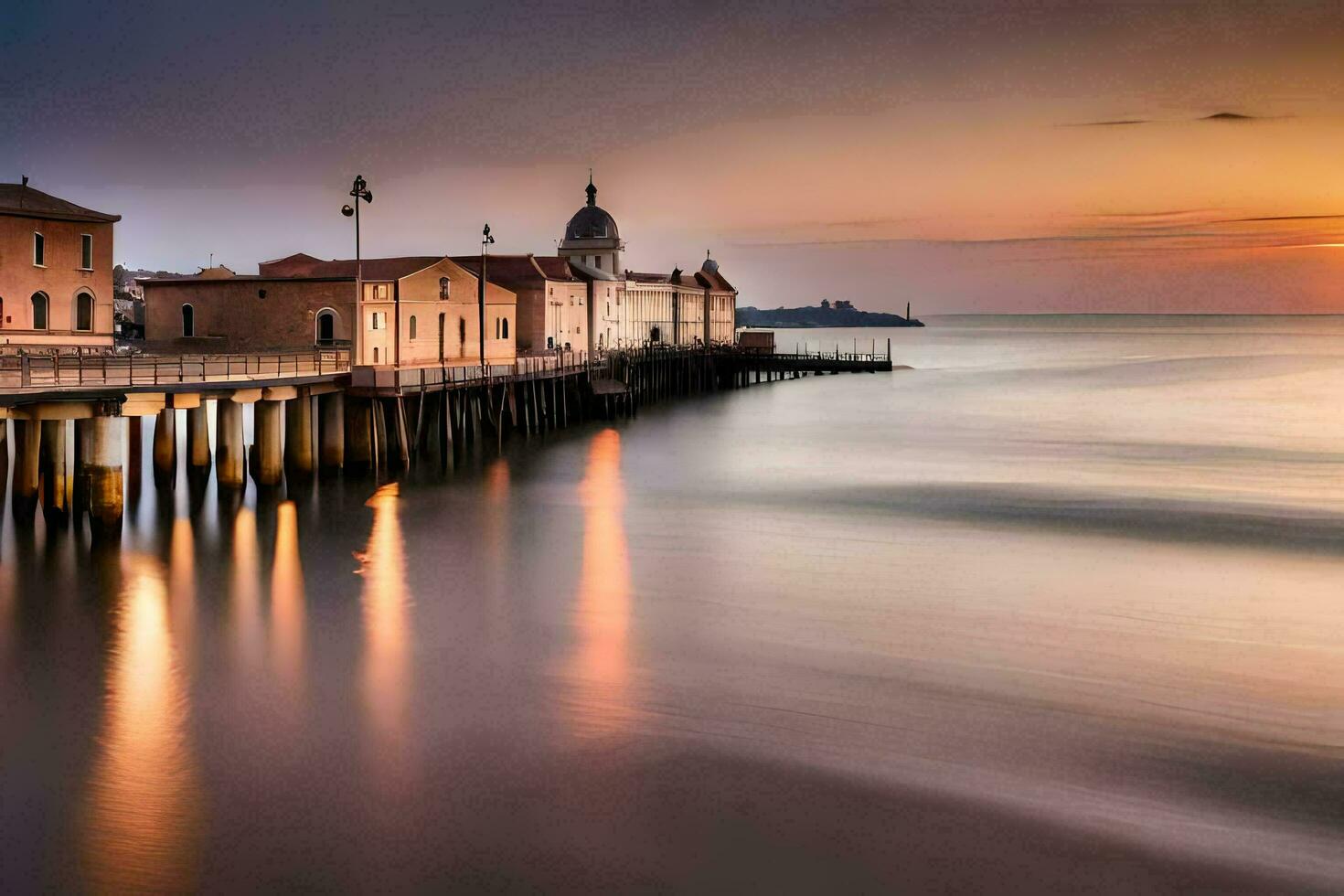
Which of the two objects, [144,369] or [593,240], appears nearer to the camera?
[144,369]

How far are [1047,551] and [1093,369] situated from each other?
321 feet

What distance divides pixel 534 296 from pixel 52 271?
27885 mm

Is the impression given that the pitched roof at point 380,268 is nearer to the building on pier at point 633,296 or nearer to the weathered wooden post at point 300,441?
the weathered wooden post at point 300,441

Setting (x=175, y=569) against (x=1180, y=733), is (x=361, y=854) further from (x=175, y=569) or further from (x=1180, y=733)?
(x=175, y=569)

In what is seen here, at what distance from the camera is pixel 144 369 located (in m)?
27.1

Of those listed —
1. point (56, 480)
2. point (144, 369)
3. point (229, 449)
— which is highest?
point (144, 369)

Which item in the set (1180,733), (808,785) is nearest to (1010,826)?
(808,785)

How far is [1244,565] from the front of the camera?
2678cm

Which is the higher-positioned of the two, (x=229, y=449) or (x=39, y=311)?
(x=39, y=311)

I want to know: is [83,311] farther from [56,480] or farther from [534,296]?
[534,296]

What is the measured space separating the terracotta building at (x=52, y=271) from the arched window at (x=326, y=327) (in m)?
5.94

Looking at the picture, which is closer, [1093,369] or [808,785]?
[808,785]

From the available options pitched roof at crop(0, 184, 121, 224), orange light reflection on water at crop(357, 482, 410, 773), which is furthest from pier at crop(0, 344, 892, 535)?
pitched roof at crop(0, 184, 121, 224)

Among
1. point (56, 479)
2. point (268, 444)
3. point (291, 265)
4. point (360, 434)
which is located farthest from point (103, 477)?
point (291, 265)
